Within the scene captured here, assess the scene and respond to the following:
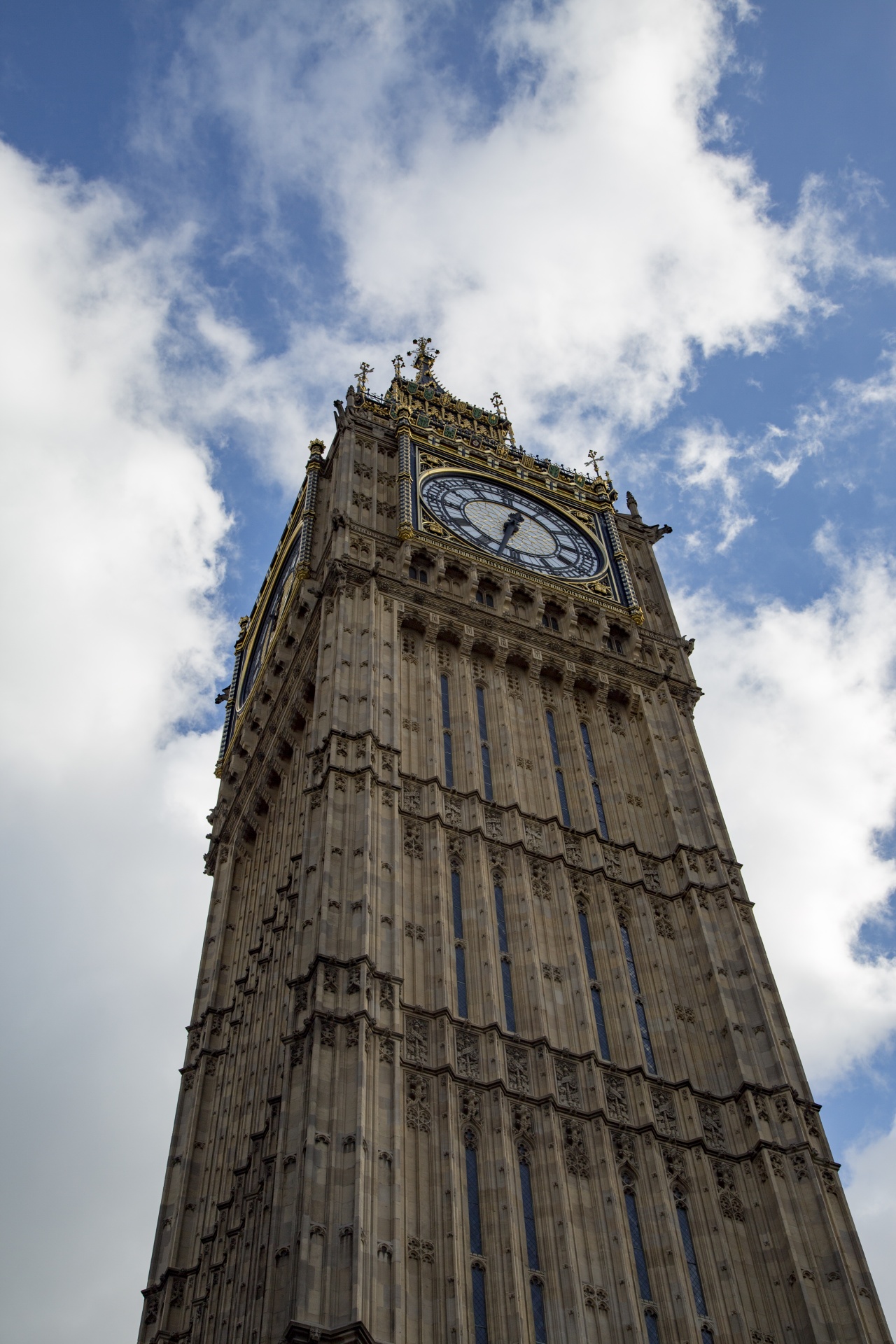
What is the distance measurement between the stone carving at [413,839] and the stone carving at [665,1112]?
23.2ft

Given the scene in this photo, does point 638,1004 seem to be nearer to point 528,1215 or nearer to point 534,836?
point 534,836

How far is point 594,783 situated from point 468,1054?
39.1 feet

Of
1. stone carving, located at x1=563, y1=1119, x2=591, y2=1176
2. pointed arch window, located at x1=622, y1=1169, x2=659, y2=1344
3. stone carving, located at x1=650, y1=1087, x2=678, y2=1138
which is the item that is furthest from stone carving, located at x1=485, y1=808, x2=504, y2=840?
pointed arch window, located at x1=622, y1=1169, x2=659, y2=1344

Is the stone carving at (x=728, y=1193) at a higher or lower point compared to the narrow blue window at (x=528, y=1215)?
higher

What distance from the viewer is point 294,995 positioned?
90.7 ft

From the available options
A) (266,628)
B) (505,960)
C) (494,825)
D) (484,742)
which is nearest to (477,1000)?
(505,960)

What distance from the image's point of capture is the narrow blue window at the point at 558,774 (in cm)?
3662

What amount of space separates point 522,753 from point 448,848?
5.75 m

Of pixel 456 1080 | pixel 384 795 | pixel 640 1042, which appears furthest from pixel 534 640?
pixel 456 1080

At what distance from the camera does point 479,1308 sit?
23.4 m

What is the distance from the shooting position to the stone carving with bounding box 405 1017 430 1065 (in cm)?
2719

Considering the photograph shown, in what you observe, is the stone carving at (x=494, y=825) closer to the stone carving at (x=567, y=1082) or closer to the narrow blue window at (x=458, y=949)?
the narrow blue window at (x=458, y=949)

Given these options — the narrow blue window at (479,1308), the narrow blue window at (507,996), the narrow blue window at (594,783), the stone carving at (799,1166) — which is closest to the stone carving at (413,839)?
the narrow blue window at (507,996)

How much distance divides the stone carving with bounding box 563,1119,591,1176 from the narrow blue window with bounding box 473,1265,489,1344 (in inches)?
127
